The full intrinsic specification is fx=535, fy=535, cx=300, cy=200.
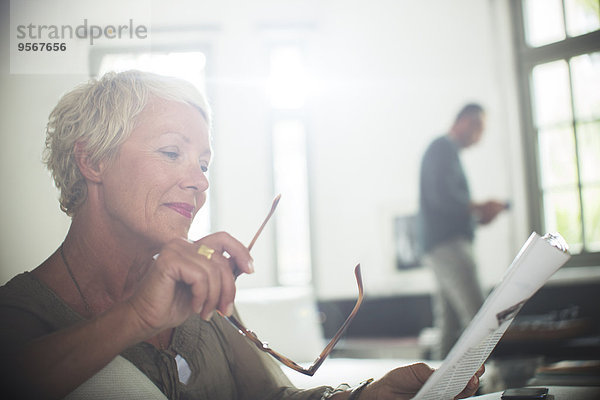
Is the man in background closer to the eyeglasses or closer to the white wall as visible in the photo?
the white wall

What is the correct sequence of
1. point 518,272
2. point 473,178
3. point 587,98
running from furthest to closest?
point 473,178, point 587,98, point 518,272

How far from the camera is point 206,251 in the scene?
45 cm

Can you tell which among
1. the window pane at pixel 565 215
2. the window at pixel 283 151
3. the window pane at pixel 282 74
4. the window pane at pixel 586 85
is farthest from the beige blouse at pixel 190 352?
the window pane at pixel 586 85

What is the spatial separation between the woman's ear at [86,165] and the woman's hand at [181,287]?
6.9 inches

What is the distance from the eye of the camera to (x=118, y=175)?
0.57 m

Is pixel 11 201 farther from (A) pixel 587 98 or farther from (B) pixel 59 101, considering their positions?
(A) pixel 587 98

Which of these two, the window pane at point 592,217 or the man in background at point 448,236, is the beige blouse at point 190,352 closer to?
the man in background at point 448,236

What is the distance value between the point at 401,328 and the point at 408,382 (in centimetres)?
230

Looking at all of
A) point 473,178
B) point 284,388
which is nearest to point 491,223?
point 473,178

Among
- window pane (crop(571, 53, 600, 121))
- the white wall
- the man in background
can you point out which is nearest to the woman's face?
the man in background

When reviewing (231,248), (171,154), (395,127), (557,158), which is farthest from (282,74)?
(557,158)

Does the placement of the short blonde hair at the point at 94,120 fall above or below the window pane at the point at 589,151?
below

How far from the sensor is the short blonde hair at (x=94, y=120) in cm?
57

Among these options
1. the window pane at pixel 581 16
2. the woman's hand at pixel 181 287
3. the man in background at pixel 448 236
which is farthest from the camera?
the window pane at pixel 581 16
